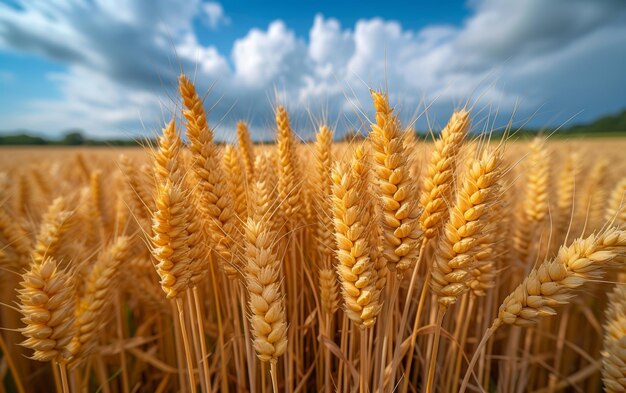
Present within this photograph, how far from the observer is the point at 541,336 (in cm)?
285

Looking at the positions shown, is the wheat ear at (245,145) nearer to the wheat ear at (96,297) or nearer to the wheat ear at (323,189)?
the wheat ear at (323,189)

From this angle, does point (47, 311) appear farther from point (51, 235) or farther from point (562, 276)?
point (562, 276)

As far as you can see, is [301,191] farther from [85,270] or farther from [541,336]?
[541,336]

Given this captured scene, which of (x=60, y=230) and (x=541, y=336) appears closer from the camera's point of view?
(x=60, y=230)

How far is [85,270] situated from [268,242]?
163cm

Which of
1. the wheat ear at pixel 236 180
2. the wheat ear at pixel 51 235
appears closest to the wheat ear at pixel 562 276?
the wheat ear at pixel 236 180

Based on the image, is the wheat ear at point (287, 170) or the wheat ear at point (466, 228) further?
the wheat ear at point (287, 170)

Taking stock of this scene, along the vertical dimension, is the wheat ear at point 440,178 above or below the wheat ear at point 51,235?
above

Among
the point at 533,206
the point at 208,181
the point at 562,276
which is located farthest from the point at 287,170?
the point at 533,206

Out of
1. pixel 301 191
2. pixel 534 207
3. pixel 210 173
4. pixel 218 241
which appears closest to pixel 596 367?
pixel 534 207

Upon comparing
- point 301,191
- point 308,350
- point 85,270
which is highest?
point 301,191

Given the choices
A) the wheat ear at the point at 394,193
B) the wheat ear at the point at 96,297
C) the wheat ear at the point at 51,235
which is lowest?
the wheat ear at the point at 96,297

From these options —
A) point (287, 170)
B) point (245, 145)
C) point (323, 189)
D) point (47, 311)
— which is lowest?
point (47, 311)

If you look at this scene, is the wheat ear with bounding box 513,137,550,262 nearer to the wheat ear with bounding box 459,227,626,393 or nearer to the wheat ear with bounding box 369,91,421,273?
Result: the wheat ear with bounding box 459,227,626,393
